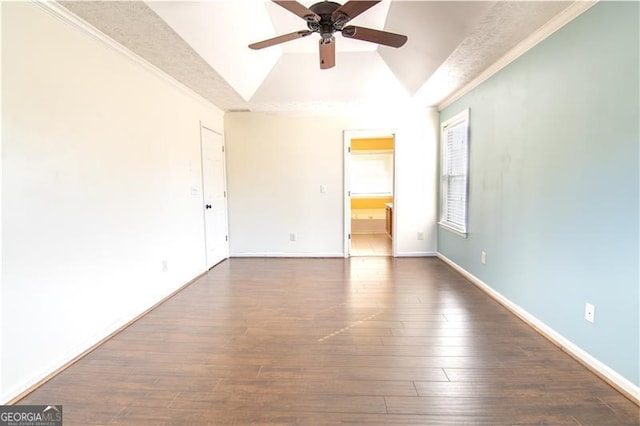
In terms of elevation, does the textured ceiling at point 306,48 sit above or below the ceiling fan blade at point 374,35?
above

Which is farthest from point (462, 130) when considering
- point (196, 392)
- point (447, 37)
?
point (196, 392)

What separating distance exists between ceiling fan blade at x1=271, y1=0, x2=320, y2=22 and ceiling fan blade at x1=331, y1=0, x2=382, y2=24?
13 cm

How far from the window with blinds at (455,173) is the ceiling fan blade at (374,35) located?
187 cm

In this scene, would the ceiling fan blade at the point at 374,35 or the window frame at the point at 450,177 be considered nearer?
the ceiling fan blade at the point at 374,35

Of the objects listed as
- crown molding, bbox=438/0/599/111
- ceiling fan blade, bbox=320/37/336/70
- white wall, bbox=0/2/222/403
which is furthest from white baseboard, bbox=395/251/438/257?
white wall, bbox=0/2/222/403

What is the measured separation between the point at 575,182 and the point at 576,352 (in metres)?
1.17

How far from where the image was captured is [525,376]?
6.20ft

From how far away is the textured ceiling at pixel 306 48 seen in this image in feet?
7.15

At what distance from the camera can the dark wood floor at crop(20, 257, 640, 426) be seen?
5.31 feet

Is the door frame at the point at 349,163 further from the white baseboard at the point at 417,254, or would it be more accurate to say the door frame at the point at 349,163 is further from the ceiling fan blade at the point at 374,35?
the ceiling fan blade at the point at 374,35

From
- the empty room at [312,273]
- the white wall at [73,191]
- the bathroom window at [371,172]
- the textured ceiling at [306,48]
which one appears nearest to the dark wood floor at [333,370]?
the empty room at [312,273]

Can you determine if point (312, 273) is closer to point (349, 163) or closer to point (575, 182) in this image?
point (349, 163)

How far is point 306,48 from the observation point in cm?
362

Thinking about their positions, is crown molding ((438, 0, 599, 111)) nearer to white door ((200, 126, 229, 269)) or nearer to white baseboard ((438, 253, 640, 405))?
white baseboard ((438, 253, 640, 405))
